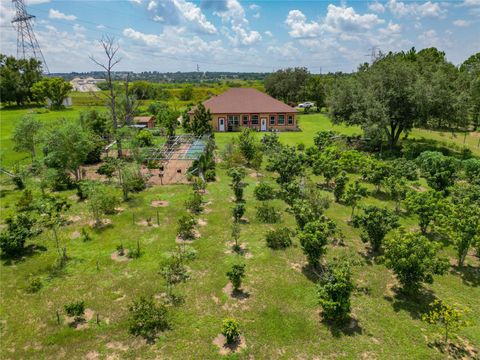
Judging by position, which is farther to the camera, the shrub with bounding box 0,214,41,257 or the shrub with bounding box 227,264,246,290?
the shrub with bounding box 0,214,41,257

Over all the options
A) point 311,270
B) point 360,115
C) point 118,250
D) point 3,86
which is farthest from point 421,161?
point 3,86

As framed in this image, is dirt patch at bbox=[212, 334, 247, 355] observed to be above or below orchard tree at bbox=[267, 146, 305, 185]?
below

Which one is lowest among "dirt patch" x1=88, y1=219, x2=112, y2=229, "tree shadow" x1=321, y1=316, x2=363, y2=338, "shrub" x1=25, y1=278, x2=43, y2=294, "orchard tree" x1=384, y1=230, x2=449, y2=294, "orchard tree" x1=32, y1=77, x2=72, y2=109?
"tree shadow" x1=321, y1=316, x2=363, y2=338

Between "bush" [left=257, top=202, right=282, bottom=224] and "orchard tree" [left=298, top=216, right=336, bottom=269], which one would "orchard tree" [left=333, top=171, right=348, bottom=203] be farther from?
"orchard tree" [left=298, top=216, right=336, bottom=269]

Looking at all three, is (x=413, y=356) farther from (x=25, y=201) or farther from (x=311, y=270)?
(x=25, y=201)

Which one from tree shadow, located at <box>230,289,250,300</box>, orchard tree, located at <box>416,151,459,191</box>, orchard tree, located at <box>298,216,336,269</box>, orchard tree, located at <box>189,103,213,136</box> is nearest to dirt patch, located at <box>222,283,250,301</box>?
tree shadow, located at <box>230,289,250,300</box>

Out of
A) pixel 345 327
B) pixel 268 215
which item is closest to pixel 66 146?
pixel 268 215
